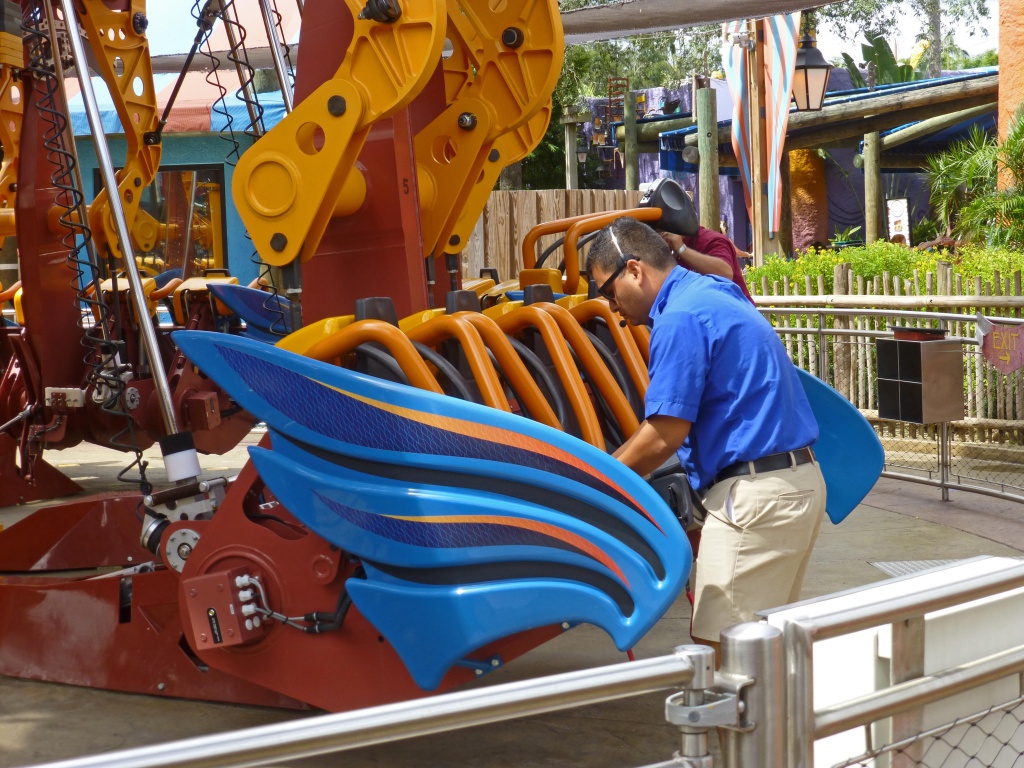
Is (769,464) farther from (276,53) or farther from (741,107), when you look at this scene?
(741,107)

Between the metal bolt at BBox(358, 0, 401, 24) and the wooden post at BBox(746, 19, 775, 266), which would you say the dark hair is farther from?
the wooden post at BBox(746, 19, 775, 266)

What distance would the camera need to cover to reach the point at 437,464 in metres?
3.53

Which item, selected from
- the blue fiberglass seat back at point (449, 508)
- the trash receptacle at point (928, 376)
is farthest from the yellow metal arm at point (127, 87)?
the trash receptacle at point (928, 376)

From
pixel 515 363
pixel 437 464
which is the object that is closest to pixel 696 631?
pixel 437 464

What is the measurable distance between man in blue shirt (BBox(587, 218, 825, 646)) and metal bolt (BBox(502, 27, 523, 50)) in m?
2.77

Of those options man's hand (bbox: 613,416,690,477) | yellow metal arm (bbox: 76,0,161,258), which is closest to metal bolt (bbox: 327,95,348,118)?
man's hand (bbox: 613,416,690,477)

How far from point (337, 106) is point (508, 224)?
300 inches

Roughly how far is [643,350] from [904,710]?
3.29 m

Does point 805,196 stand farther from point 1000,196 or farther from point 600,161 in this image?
point 1000,196

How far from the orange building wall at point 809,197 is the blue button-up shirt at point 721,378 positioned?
2560 cm

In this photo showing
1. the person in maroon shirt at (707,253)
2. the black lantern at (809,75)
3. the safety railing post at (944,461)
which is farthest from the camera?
the black lantern at (809,75)

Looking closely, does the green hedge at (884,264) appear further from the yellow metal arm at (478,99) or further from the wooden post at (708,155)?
the yellow metal arm at (478,99)

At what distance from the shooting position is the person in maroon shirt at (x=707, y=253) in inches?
212

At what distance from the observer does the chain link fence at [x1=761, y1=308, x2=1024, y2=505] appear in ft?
27.0
